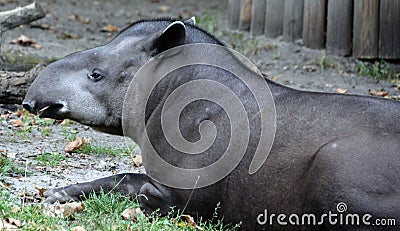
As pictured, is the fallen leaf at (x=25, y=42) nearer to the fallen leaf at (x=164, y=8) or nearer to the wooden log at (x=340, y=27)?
the wooden log at (x=340, y=27)

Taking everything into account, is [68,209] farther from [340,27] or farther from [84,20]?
[84,20]

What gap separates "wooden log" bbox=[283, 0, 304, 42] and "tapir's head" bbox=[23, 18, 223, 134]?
5672 mm

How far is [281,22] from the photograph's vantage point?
11.0 metres

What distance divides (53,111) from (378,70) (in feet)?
17.8

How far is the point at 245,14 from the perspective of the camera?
1159 cm

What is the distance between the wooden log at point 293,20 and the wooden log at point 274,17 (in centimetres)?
16

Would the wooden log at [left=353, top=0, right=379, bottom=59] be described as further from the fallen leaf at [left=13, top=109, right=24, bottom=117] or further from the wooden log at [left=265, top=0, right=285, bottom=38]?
the fallen leaf at [left=13, top=109, right=24, bottom=117]

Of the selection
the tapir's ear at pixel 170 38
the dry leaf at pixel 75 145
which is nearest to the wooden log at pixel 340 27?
the dry leaf at pixel 75 145

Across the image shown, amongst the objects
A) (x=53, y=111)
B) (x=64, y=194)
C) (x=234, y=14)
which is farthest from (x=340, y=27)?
(x=64, y=194)

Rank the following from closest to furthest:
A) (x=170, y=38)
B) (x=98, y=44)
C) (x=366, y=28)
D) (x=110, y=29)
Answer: (x=170, y=38) → (x=366, y=28) → (x=98, y=44) → (x=110, y=29)

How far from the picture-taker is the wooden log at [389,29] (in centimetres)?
947

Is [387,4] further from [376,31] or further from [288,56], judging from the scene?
[288,56]

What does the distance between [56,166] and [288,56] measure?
5.12 m

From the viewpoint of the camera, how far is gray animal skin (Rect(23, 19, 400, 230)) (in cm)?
423
